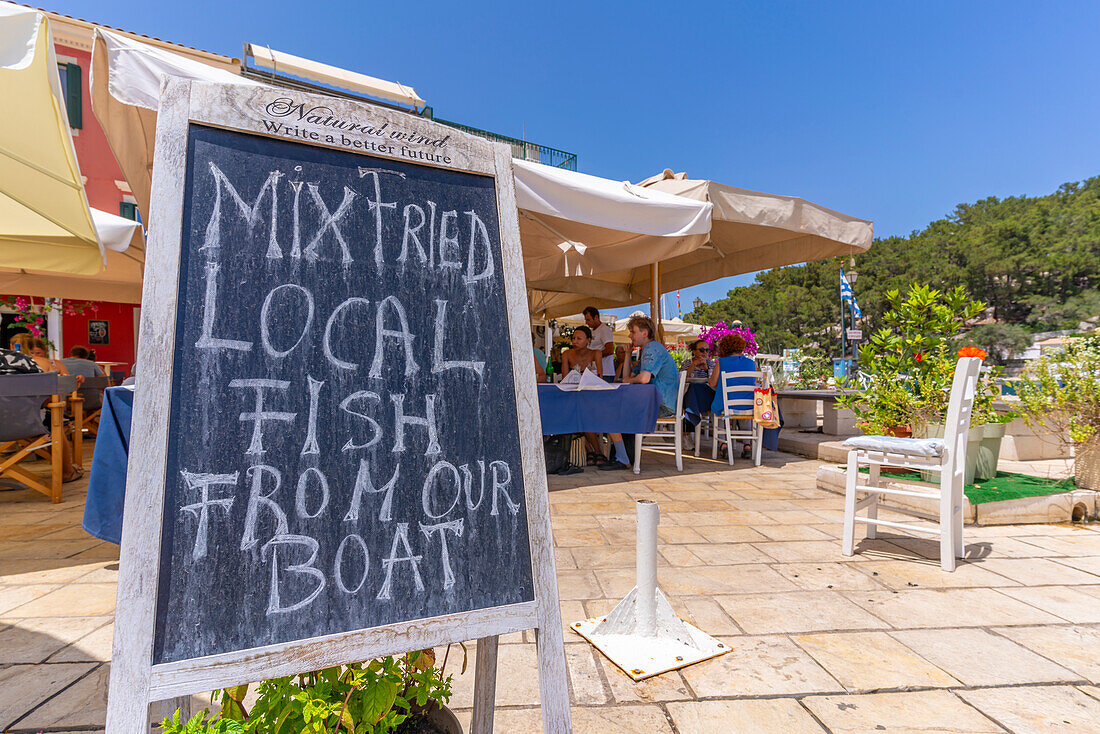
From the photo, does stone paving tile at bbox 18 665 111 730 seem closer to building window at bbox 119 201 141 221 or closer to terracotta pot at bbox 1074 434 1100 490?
terracotta pot at bbox 1074 434 1100 490

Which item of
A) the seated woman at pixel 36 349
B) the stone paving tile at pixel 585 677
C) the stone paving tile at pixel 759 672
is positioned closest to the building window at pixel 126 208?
the seated woman at pixel 36 349

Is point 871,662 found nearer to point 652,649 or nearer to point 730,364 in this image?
point 652,649

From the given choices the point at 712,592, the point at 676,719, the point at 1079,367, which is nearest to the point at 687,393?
the point at 1079,367

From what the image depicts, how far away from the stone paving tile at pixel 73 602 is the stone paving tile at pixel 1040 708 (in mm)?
3038

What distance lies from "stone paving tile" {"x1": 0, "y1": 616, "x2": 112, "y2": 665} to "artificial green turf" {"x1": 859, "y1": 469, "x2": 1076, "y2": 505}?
14.9ft

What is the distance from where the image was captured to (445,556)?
1.00 metres

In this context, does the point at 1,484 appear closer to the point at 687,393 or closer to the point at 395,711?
the point at 395,711

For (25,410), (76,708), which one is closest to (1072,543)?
(76,708)

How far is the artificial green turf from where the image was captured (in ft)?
10.8

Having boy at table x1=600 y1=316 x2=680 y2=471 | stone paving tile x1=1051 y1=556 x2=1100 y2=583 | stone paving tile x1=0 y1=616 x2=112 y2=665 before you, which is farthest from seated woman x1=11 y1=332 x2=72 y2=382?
stone paving tile x1=1051 y1=556 x2=1100 y2=583

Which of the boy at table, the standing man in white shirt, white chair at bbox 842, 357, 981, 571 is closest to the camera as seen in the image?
white chair at bbox 842, 357, 981, 571

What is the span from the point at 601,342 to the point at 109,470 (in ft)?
15.5

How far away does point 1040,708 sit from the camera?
143 centimetres

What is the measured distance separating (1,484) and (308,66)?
1059cm
